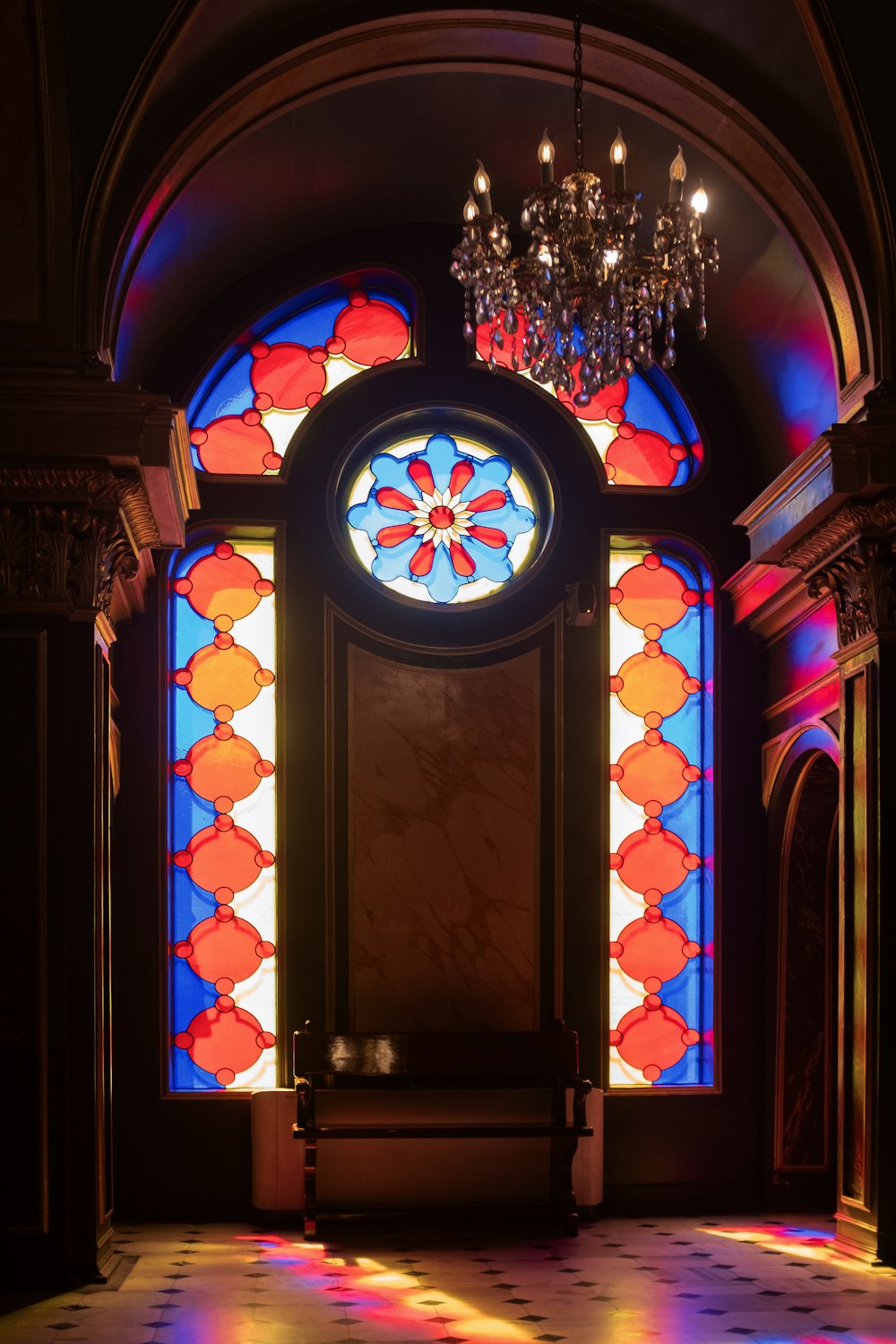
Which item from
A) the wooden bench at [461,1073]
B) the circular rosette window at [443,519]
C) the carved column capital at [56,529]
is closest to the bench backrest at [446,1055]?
the wooden bench at [461,1073]

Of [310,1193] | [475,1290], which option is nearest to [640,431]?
[310,1193]

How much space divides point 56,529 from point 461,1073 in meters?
3.81

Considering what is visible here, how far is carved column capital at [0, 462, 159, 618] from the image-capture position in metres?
7.35

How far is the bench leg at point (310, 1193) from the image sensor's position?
8555mm

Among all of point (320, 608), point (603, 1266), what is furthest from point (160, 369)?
point (603, 1266)

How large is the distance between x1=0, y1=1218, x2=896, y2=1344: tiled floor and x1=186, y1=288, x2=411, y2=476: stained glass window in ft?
15.0

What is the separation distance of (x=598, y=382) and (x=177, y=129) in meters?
2.65

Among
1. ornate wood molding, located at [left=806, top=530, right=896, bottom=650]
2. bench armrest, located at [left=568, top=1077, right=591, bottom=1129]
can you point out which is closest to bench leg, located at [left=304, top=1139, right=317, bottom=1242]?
bench armrest, located at [left=568, top=1077, right=591, bottom=1129]

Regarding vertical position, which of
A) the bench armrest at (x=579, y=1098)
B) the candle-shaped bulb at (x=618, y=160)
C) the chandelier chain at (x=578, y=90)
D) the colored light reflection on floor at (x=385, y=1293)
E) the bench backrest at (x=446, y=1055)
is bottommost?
the colored light reflection on floor at (x=385, y=1293)

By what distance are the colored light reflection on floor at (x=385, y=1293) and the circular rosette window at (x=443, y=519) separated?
3.88 metres

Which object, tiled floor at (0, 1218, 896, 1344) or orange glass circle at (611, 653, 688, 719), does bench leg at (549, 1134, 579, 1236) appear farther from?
orange glass circle at (611, 653, 688, 719)

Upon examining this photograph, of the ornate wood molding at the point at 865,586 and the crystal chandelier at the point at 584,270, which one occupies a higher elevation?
the crystal chandelier at the point at 584,270

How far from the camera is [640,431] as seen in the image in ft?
33.7

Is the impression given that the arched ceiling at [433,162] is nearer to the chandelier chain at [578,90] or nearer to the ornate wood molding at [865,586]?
the chandelier chain at [578,90]
